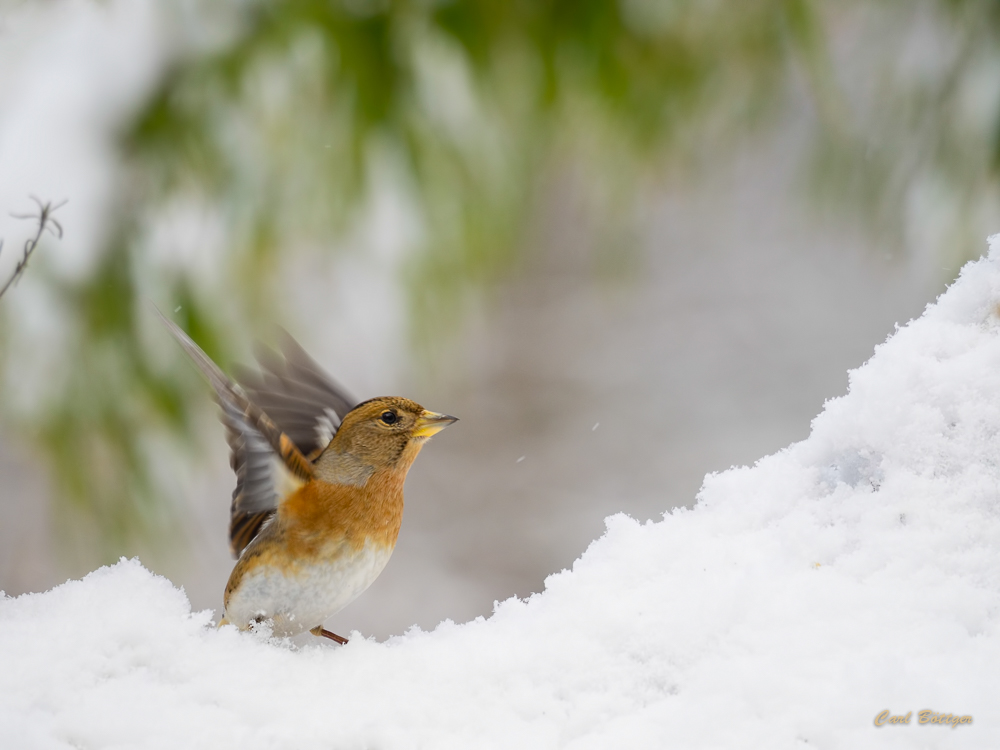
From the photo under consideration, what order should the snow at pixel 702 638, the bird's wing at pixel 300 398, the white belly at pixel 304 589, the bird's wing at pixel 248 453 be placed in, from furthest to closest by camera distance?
the bird's wing at pixel 300 398
the white belly at pixel 304 589
the bird's wing at pixel 248 453
the snow at pixel 702 638

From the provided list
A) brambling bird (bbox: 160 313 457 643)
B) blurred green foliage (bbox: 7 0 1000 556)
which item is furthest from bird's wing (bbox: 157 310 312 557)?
blurred green foliage (bbox: 7 0 1000 556)

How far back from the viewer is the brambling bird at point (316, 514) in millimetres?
1089

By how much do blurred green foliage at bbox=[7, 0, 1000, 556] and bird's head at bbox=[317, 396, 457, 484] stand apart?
1.81 feet

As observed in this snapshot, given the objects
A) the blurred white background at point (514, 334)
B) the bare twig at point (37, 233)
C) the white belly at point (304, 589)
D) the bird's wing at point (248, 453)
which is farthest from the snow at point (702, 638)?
the blurred white background at point (514, 334)

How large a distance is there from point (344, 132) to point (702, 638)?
1172 millimetres

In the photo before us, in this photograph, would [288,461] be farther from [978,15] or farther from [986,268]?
[978,15]

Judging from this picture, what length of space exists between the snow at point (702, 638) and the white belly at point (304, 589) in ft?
0.25

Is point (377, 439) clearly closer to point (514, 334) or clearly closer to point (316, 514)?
point (316, 514)

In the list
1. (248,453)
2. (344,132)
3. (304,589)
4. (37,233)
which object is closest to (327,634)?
(304,589)

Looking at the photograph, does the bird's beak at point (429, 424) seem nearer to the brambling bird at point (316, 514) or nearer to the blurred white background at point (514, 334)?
the brambling bird at point (316, 514)

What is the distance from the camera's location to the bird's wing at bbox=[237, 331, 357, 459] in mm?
1388

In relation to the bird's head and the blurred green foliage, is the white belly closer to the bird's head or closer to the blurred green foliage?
the bird's head

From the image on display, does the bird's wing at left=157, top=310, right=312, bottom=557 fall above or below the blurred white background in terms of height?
below

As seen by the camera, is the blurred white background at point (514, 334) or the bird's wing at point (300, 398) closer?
the bird's wing at point (300, 398)
